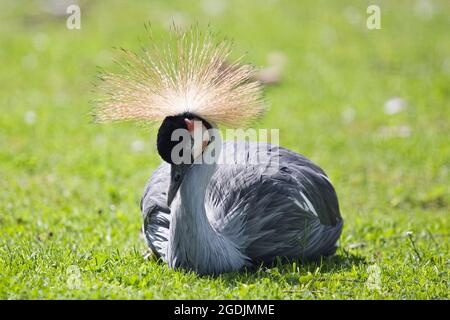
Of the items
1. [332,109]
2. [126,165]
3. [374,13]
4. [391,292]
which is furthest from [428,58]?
[391,292]

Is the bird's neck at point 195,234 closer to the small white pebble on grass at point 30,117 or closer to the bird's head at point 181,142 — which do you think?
the bird's head at point 181,142

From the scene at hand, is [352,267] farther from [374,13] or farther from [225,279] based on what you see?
[374,13]

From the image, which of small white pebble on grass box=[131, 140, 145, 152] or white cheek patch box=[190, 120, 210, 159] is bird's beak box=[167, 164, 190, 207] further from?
small white pebble on grass box=[131, 140, 145, 152]

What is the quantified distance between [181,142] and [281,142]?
3715 mm

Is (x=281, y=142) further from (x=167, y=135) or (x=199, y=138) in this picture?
(x=167, y=135)

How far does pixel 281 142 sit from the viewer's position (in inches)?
275

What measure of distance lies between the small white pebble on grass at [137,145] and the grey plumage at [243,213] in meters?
2.58

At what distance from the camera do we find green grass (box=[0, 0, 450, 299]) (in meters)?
3.53

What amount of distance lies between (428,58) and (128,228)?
5.98 m

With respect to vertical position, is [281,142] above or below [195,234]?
above

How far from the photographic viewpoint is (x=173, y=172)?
135 inches

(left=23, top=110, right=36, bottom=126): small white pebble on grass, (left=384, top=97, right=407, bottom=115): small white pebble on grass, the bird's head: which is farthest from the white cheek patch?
(left=384, top=97, right=407, bottom=115): small white pebble on grass

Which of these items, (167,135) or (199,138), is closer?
(167,135)

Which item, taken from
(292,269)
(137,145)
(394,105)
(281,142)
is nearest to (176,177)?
(292,269)
